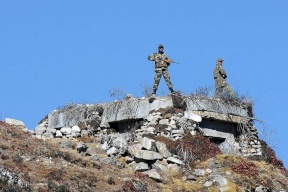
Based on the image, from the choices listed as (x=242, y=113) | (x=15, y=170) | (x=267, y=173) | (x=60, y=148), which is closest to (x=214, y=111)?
(x=242, y=113)

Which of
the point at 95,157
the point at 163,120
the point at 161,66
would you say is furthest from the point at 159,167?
the point at 161,66

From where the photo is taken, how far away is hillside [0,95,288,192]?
2128 centimetres

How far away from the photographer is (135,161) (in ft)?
81.5

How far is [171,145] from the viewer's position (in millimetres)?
26359

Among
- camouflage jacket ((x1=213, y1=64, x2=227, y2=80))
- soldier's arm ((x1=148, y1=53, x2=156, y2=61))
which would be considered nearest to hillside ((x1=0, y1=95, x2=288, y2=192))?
soldier's arm ((x1=148, y1=53, x2=156, y2=61))

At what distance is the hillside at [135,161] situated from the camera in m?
21.3

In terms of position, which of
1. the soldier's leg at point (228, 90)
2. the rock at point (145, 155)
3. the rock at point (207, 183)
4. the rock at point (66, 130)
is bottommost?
the rock at point (207, 183)

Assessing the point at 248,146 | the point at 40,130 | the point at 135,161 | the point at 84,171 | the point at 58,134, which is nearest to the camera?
the point at 84,171

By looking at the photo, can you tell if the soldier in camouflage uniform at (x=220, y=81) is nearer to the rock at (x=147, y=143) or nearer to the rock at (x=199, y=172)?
the rock at (x=147, y=143)

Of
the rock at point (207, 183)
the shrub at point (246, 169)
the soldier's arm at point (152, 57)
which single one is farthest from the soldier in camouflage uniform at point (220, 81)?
the rock at point (207, 183)

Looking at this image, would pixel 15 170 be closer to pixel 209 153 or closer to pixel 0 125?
pixel 0 125

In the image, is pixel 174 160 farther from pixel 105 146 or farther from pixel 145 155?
pixel 105 146

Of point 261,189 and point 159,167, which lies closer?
point 261,189

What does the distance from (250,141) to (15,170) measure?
11691 mm
